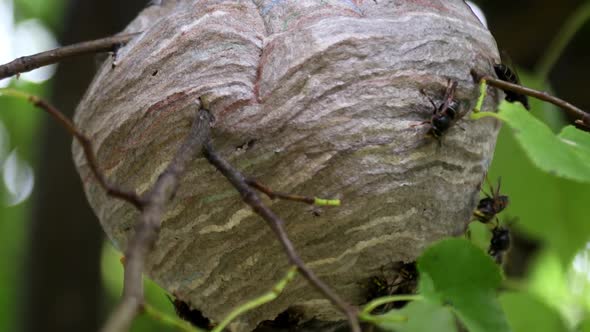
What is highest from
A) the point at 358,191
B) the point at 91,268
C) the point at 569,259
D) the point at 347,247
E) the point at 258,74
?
the point at 258,74

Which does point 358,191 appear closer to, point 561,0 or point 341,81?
point 341,81

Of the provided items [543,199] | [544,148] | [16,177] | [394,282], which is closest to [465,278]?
[544,148]

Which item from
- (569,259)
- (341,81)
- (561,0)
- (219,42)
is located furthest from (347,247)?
(561,0)

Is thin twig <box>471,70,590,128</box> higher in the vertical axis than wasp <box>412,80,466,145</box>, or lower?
higher

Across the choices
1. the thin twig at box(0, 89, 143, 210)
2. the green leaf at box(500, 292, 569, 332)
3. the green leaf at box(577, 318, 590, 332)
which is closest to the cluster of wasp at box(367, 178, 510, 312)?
the green leaf at box(577, 318, 590, 332)

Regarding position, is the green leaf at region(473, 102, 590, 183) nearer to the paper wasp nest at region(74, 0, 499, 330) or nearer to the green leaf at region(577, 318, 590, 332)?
the paper wasp nest at region(74, 0, 499, 330)

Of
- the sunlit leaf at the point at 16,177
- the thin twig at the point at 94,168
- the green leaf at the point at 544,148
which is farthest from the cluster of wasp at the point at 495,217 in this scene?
the sunlit leaf at the point at 16,177
